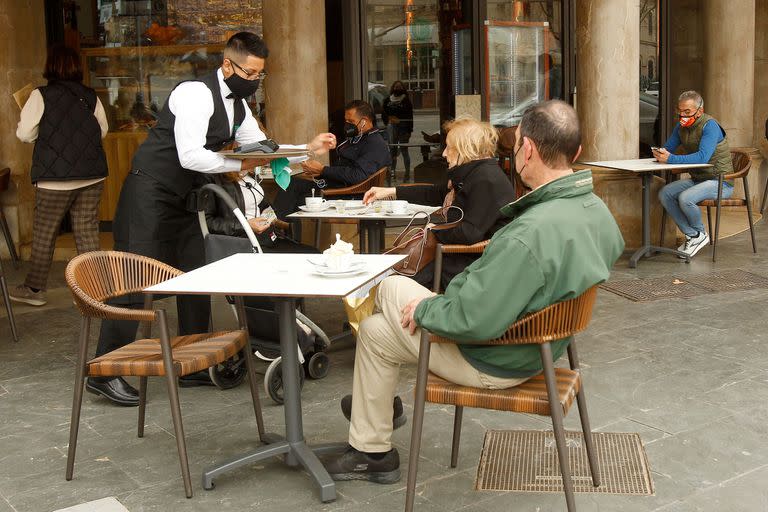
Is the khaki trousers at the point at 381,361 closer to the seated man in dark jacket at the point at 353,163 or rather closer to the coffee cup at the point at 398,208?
the coffee cup at the point at 398,208

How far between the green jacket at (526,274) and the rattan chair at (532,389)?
0.17 ft

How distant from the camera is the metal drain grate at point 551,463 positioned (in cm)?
394

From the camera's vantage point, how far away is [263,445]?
4469mm

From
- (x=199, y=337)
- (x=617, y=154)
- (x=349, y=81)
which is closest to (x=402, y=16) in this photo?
(x=349, y=81)

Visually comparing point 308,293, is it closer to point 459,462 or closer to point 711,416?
point 459,462

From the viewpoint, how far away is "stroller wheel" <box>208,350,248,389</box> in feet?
17.3

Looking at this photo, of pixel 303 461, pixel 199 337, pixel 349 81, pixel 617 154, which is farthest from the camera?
pixel 349 81

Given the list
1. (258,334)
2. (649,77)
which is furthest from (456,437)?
(649,77)

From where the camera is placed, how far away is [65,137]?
7.32 meters

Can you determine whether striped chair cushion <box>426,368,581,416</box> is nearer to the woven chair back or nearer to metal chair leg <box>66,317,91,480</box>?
the woven chair back

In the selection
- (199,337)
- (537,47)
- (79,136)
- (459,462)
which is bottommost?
(459,462)

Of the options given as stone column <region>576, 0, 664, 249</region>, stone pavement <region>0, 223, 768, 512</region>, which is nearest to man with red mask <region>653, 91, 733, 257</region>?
stone column <region>576, 0, 664, 249</region>

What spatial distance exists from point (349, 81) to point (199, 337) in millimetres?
5730

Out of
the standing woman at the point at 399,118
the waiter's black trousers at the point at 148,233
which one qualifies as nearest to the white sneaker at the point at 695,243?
the standing woman at the point at 399,118
